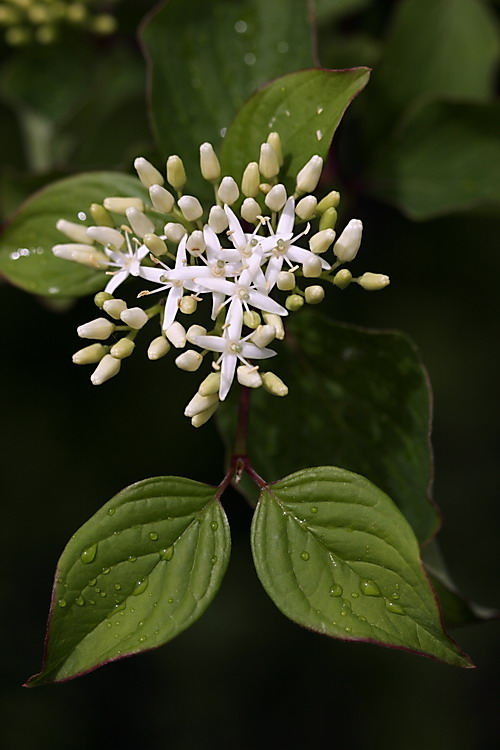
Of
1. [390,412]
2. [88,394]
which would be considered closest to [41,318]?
[88,394]

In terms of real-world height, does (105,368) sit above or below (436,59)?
below

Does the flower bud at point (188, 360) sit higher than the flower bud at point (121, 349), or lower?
higher

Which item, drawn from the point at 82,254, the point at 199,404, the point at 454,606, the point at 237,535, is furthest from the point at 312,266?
the point at 237,535

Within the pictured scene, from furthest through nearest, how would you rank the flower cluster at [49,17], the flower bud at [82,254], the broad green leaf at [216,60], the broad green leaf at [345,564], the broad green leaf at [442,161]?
the flower cluster at [49,17] → the broad green leaf at [442,161] → the broad green leaf at [216,60] → the flower bud at [82,254] → the broad green leaf at [345,564]

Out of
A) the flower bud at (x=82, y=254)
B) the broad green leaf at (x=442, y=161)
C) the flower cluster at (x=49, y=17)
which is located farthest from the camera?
the flower cluster at (x=49, y=17)

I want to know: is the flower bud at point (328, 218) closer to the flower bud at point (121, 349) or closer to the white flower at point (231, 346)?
the white flower at point (231, 346)

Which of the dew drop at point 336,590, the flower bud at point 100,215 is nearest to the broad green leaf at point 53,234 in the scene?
the flower bud at point 100,215

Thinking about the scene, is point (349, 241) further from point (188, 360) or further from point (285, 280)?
point (188, 360)

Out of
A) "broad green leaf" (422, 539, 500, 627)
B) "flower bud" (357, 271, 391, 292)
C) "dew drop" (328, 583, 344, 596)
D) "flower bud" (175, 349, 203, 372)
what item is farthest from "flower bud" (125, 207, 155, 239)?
"broad green leaf" (422, 539, 500, 627)
